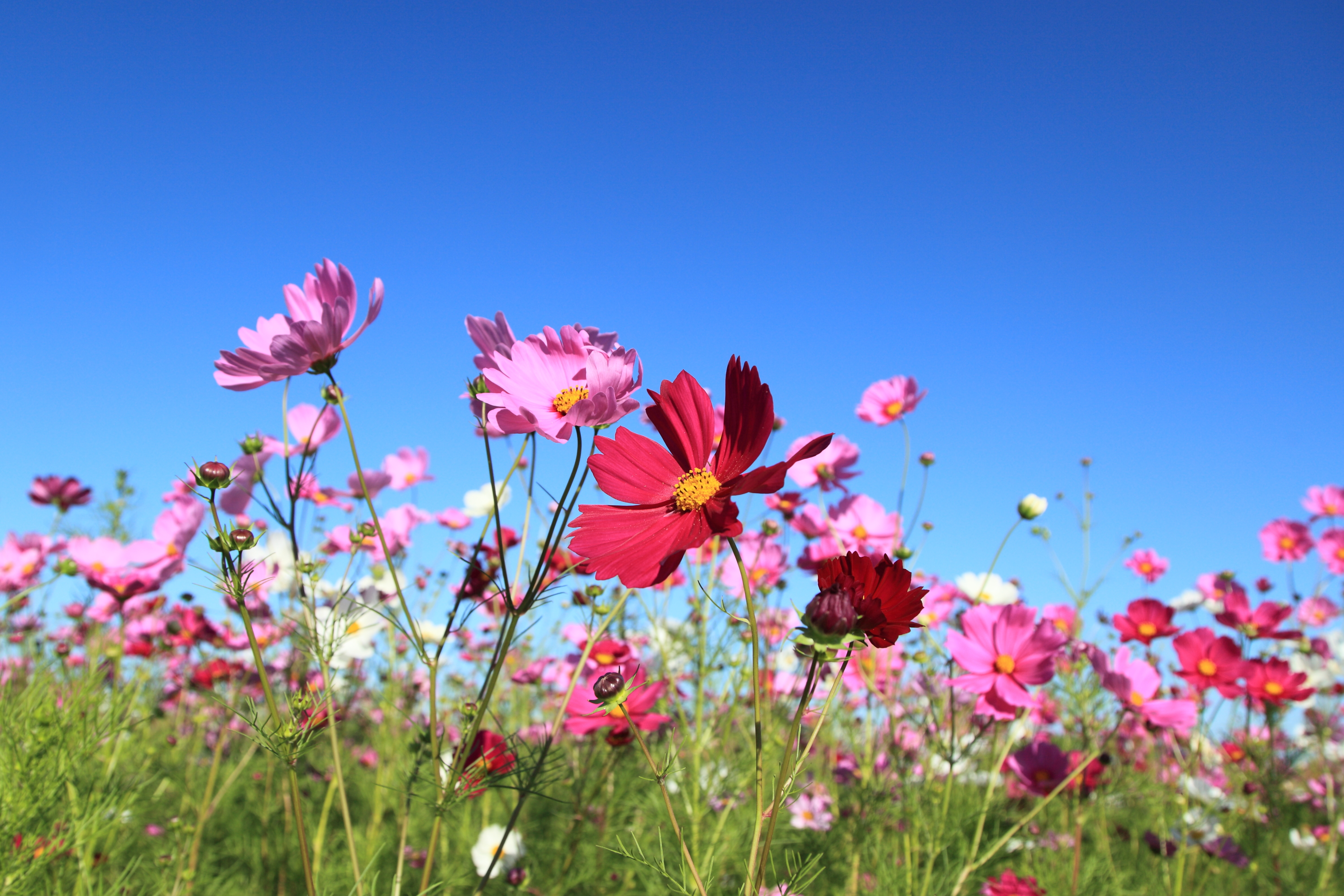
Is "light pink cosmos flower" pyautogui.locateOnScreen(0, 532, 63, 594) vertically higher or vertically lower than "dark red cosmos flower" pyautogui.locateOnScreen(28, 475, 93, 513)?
lower

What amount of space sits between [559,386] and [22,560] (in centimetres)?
257

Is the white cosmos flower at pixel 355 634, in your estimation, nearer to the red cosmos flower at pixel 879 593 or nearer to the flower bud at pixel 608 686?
the flower bud at pixel 608 686

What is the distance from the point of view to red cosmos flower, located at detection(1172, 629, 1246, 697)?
1.84 m

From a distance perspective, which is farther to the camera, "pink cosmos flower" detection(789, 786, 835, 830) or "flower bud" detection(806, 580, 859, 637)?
"pink cosmos flower" detection(789, 786, 835, 830)

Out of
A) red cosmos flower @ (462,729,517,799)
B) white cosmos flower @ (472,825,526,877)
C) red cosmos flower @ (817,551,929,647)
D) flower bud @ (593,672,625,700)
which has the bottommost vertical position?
white cosmos flower @ (472,825,526,877)

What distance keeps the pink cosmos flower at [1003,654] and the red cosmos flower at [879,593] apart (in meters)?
0.73

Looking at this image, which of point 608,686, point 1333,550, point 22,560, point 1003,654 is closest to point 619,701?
point 608,686

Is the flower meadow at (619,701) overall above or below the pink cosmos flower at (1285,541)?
below

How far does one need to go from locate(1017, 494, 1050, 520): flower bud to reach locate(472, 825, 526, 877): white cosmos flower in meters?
1.27

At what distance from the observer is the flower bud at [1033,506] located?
4.69 ft

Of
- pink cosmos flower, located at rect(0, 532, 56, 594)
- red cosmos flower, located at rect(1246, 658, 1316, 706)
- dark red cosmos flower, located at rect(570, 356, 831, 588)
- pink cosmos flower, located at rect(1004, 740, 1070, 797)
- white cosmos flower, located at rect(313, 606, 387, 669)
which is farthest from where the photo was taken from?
pink cosmos flower, located at rect(0, 532, 56, 594)

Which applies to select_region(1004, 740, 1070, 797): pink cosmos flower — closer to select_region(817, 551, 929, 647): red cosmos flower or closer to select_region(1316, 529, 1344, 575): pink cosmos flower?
select_region(817, 551, 929, 647): red cosmos flower

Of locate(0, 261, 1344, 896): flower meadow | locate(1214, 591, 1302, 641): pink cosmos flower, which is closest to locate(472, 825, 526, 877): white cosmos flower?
locate(0, 261, 1344, 896): flower meadow

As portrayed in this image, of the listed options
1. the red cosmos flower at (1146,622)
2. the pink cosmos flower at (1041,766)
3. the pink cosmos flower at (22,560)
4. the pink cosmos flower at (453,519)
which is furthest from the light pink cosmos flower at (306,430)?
the red cosmos flower at (1146,622)
